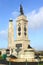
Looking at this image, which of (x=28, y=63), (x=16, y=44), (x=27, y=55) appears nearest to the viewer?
(x=28, y=63)

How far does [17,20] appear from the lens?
34594 mm

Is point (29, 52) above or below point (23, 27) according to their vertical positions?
below

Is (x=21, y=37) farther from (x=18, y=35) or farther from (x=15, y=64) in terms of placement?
(x=15, y=64)

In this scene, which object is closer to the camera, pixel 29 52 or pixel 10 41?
pixel 29 52

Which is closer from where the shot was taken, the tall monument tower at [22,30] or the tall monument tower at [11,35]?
the tall monument tower at [11,35]

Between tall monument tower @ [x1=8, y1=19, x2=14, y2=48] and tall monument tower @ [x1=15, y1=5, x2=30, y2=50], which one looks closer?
tall monument tower @ [x1=8, y1=19, x2=14, y2=48]

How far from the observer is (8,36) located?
112ft

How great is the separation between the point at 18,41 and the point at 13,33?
1.75 m

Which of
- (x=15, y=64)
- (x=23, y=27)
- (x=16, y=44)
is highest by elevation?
(x=23, y=27)

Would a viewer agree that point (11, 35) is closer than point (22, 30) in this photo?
No

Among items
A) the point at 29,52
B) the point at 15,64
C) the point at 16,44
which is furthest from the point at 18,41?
the point at 15,64

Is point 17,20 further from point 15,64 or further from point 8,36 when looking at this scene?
point 15,64

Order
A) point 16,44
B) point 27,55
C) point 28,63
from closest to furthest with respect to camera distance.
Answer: point 28,63, point 27,55, point 16,44

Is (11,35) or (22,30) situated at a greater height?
(22,30)
